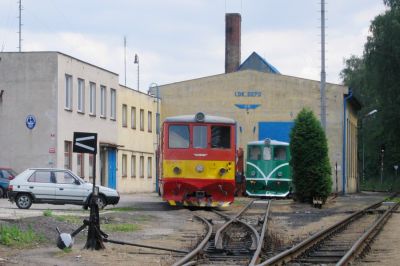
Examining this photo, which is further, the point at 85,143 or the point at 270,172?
the point at 270,172

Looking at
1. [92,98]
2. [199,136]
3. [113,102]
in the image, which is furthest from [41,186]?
[113,102]

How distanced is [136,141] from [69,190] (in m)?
26.8

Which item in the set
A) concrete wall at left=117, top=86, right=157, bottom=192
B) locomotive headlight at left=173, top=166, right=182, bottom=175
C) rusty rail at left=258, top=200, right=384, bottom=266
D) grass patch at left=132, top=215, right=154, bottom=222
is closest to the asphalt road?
grass patch at left=132, top=215, right=154, bottom=222

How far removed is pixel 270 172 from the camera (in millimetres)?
43094

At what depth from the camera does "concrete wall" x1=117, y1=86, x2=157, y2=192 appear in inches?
2069

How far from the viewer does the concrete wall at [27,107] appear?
41.4 m

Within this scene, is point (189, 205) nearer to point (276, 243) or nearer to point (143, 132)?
point (276, 243)

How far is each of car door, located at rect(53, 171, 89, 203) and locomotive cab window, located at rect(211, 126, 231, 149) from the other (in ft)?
15.7

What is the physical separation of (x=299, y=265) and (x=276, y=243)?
3.57 metres

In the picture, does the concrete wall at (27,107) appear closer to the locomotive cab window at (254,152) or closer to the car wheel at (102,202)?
the locomotive cab window at (254,152)

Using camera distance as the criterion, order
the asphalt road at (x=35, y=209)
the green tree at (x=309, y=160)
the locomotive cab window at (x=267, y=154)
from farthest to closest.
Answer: the locomotive cab window at (x=267, y=154) → the green tree at (x=309, y=160) → the asphalt road at (x=35, y=209)

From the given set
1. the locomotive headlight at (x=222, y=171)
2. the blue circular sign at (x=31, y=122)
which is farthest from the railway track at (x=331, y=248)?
the blue circular sign at (x=31, y=122)

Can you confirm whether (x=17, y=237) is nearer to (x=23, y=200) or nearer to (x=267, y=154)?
(x=23, y=200)

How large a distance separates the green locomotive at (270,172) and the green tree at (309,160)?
657 centimetres
